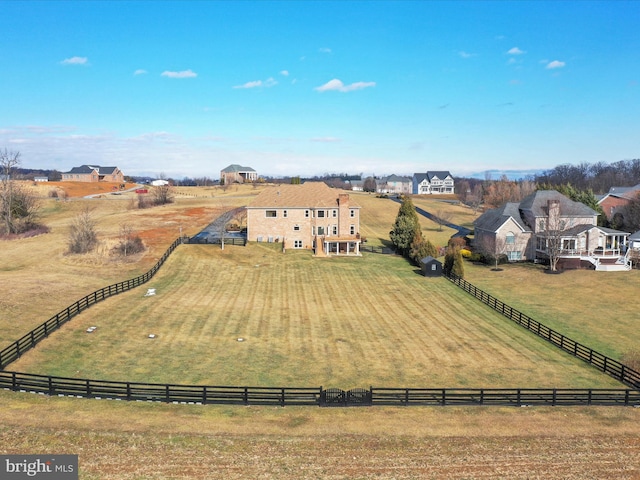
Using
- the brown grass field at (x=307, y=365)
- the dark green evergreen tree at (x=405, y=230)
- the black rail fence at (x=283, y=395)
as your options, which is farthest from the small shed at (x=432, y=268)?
the black rail fence at (x=283, y=395)

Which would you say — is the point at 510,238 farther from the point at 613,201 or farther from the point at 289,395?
the point at 289,395

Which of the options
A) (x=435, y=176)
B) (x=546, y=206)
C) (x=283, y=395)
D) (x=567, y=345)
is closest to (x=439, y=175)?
(x=435, y=176)

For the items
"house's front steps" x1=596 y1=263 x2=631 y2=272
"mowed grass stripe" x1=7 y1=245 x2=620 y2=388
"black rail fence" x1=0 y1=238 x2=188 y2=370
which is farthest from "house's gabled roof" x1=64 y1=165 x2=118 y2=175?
"house's front steps" x1=596 y1=263 x2=631 y2=272

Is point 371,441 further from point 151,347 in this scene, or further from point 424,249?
point 424,249

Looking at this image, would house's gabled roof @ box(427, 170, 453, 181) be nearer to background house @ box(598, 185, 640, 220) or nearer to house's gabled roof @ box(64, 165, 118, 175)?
background house @ box(598, 185, 640, 220)

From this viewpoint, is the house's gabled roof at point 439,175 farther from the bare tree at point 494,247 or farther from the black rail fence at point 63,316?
the black rail fence at point 63,316

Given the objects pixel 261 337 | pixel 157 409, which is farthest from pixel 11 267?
pixel 157 409
